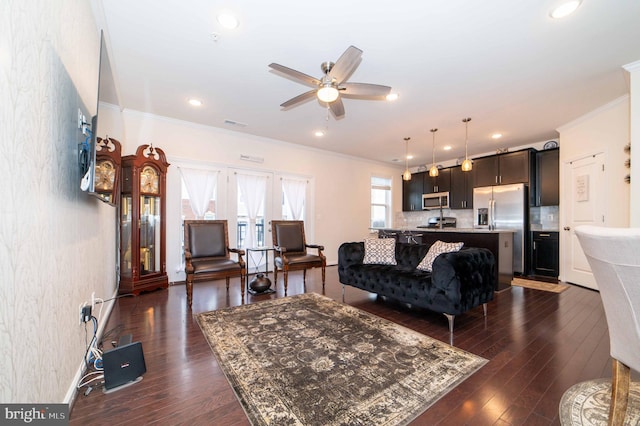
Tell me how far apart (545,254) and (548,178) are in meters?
1.52

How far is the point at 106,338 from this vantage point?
2.42 meters

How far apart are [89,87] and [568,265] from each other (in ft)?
22.7

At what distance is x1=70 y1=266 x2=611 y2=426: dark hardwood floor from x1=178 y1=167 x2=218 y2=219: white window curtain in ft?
5.13

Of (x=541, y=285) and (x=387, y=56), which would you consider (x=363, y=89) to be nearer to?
(x=387, y=56)

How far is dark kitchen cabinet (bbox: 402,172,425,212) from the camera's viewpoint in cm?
767

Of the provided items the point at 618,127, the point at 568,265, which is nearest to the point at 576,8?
the point at 618,127

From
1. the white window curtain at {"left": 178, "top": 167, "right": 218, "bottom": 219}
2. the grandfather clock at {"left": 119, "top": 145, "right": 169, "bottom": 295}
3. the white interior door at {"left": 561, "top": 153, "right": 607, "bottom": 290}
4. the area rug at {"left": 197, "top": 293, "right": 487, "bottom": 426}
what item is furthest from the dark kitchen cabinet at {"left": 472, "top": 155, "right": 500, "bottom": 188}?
Answer: the grandfather clock at {"left": 119, "top": 145, "right": 169, "bottom": 295}

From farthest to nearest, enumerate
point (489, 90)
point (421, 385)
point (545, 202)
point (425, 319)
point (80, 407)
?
point (545, 202)
point (489, 90)
point (425, 319)
point (421, 385)
point (80, 407)

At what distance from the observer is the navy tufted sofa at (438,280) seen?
2.58m

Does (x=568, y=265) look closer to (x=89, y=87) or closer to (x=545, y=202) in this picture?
(x=545, y=202)

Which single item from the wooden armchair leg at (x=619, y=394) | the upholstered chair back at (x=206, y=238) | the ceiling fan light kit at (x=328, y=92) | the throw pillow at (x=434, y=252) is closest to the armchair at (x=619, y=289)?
the wooden armchair leg at (x=619, y=394)

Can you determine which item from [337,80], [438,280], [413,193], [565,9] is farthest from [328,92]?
[413,193]

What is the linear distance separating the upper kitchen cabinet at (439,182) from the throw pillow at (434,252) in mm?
4403

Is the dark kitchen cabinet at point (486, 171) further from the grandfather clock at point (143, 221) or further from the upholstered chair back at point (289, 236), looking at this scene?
the grandfather clock at point (143, 221)
